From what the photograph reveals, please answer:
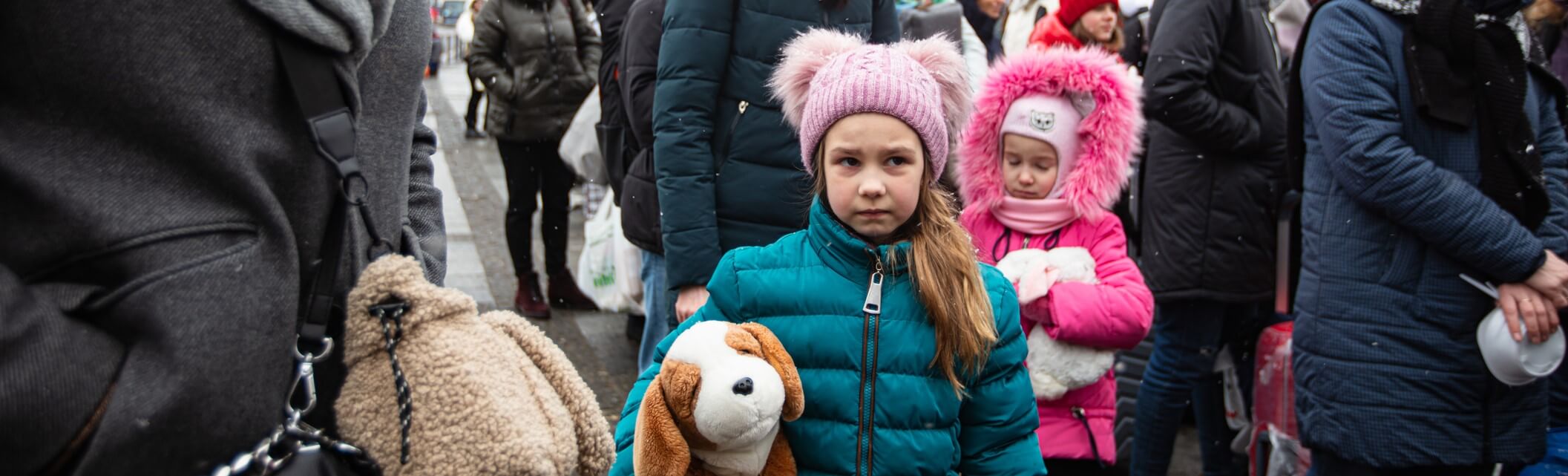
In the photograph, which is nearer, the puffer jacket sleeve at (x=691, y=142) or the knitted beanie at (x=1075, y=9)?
the puffer jacket sleeve at (x=691, y=142)

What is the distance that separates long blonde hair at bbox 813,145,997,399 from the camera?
2350 millimetres

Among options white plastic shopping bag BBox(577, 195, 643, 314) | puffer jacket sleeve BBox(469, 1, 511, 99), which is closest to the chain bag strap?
white plastic shopping bag BBox(577, 195, 643, 314)

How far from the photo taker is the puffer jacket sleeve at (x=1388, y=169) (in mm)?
3141

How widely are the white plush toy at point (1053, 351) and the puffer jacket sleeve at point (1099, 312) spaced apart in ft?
0.09

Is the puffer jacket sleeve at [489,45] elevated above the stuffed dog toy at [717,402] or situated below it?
below

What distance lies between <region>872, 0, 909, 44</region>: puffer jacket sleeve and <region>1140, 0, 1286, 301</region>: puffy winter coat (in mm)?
1114

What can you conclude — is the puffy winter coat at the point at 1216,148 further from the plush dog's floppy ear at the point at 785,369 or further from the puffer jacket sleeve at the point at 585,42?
the puffer jacket sleeve at the point at 585,42

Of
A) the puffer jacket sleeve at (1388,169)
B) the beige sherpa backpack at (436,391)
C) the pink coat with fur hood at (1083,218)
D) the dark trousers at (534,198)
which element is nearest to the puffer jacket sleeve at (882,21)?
the pink coat with fur hood at (1083,218)

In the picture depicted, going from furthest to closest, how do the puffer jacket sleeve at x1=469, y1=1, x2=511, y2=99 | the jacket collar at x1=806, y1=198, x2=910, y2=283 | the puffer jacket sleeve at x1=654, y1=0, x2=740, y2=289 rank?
the puffer jacket sleeve at x1=469, y1=1, x2=511, y2=99
the puffer jacket sleeve at x1=654, y1=0, x2=740, y2=289
the jacket collar at x1=806, y1=198, x2=910, y2=283

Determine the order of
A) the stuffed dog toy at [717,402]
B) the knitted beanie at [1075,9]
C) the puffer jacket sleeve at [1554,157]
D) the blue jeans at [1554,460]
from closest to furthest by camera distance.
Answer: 1. the stuffed dog toy at [717,402]
2. the puffer jacket sleeve at [1554,157]
3. the blue jeans at [1554,460]
4. the knitted beanie at [1075,9]

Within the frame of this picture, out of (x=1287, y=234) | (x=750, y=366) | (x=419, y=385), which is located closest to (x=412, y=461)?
(x=419, y=385)

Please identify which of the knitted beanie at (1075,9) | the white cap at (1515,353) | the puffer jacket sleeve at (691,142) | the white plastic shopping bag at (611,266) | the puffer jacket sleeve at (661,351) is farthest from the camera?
the white plastic shopping bag at (611,266)

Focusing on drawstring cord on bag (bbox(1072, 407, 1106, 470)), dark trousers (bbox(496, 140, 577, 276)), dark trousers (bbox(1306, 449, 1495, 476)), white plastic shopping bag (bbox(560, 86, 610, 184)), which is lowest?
dark trousers (bbox(496, 140, 577, 276))

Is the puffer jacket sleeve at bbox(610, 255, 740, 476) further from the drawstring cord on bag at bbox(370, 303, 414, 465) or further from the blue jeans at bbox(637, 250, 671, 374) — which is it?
the blue jeans at bbox(637, 250, 671, 374)
